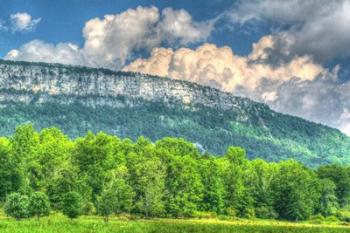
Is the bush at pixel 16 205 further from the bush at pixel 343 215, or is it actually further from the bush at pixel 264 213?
the bush at pixel 343 215

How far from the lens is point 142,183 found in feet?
419

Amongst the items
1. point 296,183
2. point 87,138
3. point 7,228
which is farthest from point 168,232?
point 296,183

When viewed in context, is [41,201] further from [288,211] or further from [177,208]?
[288,211]

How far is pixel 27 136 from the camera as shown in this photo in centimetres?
13925

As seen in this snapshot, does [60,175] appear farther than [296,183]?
No

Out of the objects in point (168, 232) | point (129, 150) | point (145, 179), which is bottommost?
point (168, 232)

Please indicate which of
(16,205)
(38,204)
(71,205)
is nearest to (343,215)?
(71,205)

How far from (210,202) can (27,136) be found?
51396 millimetres

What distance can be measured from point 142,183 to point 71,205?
93.1ft

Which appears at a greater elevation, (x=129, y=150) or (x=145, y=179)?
(x=129, y=150)

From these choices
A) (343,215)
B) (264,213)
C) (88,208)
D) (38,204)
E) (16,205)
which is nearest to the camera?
(16,205)

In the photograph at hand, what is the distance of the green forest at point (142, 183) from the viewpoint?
11500 centimetres

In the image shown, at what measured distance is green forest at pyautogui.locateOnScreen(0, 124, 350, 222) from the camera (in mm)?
115000

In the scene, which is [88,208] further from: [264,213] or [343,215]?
[343,215]
